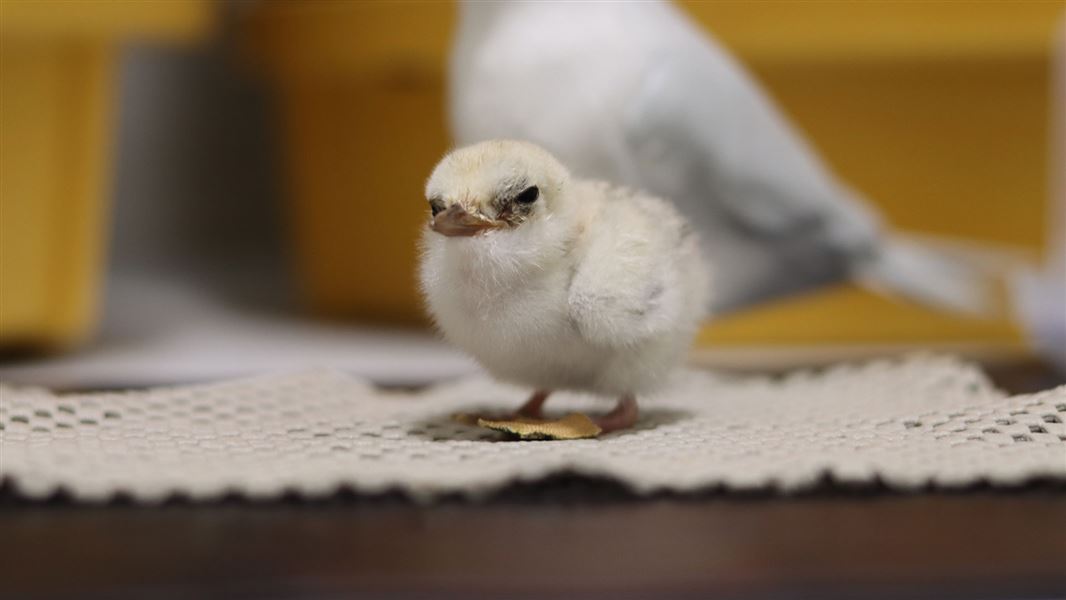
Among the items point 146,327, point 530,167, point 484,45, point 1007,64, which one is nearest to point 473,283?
point 530,167

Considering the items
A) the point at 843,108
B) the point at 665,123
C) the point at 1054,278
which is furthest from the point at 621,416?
the point at 1054,278

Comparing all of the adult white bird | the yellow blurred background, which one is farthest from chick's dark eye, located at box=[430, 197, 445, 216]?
the yellow blurred background

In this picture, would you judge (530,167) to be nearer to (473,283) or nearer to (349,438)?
(473,283)

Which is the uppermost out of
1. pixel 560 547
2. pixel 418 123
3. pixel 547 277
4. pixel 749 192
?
pixel 418 123

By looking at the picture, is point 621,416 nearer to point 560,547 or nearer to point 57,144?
point 560,547

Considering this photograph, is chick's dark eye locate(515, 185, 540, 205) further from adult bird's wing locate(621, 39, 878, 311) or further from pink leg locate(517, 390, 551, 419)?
adult bird's wing locate(621, 39, 878, 311)

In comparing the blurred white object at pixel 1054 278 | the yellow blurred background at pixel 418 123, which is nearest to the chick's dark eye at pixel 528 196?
the yellow blurred background at pixel 418 123
